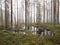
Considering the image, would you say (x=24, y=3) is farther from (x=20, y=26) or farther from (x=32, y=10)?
(x=20, y=26)

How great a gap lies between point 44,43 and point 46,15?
456 mm

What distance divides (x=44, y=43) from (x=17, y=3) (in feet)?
2.53

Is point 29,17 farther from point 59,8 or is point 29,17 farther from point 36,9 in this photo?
point 59,8

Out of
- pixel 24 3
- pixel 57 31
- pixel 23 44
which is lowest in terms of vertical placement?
pixel 23 44

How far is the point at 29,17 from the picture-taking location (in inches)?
92.9

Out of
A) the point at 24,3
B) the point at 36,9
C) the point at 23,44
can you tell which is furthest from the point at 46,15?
the point at 23,44

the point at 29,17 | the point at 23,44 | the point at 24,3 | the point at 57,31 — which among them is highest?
the point at 24,3

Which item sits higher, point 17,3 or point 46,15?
point 17,3

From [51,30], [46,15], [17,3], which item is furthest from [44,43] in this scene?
[17,3]

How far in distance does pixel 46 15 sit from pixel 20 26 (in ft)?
1.51

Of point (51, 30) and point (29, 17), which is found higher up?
point (29, 17)

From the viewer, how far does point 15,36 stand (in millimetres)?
2268

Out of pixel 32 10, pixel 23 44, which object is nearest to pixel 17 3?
pixel 32 10

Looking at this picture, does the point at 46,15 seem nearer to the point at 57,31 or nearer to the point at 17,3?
the point at 57,31
